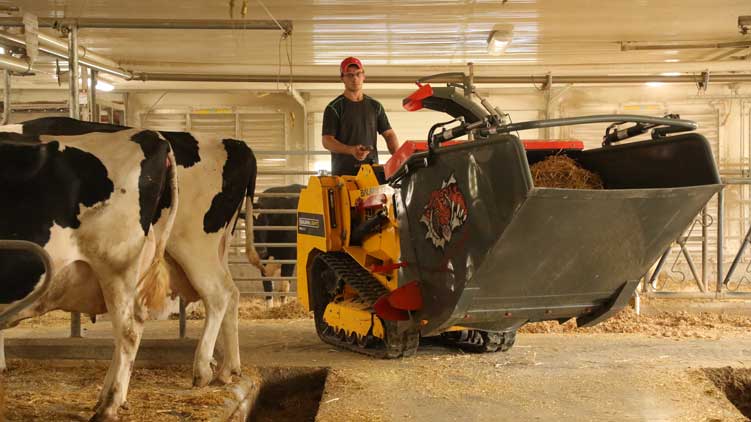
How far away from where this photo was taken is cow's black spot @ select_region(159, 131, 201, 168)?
188 inches

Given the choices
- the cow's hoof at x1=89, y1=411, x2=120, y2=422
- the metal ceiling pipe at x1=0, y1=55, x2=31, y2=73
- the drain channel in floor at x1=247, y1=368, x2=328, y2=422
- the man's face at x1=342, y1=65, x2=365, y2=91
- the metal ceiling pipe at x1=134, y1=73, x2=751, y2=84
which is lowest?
the drain channel in floor at x1=247, y1=368, x2=328, y2=422

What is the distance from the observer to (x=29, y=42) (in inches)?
243

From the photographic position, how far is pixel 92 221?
12.6ft

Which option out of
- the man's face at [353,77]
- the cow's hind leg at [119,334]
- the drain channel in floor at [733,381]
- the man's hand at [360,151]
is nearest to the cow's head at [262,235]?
the man's face at [353,77]

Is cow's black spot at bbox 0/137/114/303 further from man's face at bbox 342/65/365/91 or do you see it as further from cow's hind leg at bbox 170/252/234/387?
man's face at bbox 342/65/365/91

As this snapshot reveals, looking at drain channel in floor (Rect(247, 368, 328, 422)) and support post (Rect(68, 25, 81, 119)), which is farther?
support post (Rect(68, 25, 81, 119))

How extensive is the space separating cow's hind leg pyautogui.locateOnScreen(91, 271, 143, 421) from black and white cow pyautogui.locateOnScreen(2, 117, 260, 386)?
727 millimetres

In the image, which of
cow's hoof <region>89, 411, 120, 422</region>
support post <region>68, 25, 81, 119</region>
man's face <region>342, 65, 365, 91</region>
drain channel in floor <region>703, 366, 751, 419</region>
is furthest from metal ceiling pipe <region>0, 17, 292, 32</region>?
drain channel in floor <region>703, 366, 751, 419</region>

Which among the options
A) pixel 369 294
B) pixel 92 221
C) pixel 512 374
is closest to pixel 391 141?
pixel 369 294

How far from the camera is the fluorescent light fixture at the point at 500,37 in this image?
10.2m

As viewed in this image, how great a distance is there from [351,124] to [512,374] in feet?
7.88

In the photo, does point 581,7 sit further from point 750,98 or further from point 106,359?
point 750,98

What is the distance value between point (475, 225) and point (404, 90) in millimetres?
11727

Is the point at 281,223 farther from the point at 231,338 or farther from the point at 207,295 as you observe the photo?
the point at 207,295
